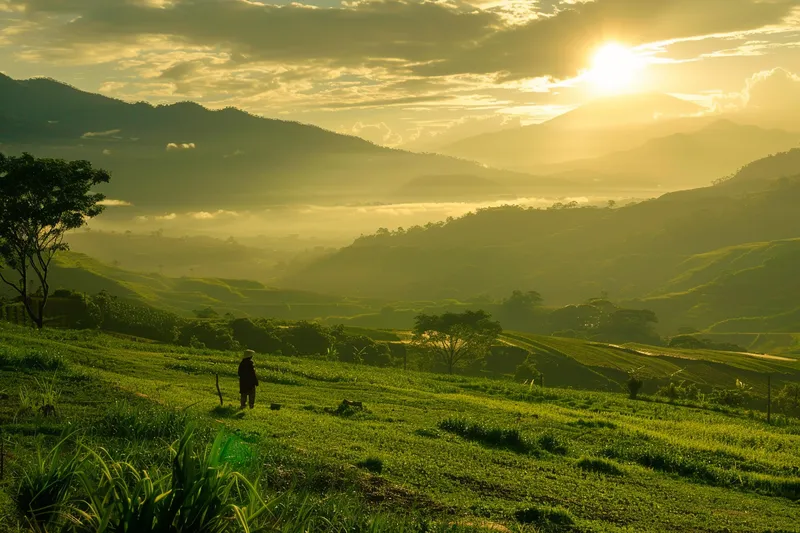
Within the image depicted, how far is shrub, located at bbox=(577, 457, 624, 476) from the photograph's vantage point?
21188 millimetres

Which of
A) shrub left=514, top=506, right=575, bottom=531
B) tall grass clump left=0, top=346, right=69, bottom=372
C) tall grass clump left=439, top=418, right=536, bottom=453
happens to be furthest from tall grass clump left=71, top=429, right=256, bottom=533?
tall grass clump left=0, top=346, right=69, bottom=372

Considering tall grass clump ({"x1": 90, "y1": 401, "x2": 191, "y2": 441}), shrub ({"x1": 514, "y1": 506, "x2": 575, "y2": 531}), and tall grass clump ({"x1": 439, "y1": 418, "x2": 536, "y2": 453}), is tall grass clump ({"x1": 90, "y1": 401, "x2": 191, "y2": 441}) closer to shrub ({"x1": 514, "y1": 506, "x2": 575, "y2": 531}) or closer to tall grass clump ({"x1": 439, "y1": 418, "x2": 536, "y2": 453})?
shrub ({"x1": 514, "y1": 506, "x2": 575, "y2": 531})

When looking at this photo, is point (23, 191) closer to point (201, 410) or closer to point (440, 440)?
point (201, 410)

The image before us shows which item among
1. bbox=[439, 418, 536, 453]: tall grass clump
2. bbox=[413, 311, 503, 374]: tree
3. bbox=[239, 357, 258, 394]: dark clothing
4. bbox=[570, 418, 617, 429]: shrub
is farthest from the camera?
bbox=[413, 311, 503, 374]: tree

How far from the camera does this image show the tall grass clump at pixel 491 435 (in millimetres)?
23094

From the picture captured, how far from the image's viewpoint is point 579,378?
384 ft

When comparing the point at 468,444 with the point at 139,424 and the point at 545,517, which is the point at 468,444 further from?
the point at 139,424

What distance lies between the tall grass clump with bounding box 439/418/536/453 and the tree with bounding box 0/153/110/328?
114 ft

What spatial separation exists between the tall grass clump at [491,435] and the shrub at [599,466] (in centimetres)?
181

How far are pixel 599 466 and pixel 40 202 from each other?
43.1 m

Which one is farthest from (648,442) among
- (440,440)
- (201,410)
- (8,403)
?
(8,403)

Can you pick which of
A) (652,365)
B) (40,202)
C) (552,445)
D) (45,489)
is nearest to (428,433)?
(552,445)

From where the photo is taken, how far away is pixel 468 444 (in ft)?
74.1

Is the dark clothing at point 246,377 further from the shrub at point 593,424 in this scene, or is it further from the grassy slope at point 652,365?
the grassy slope at point 652,365
